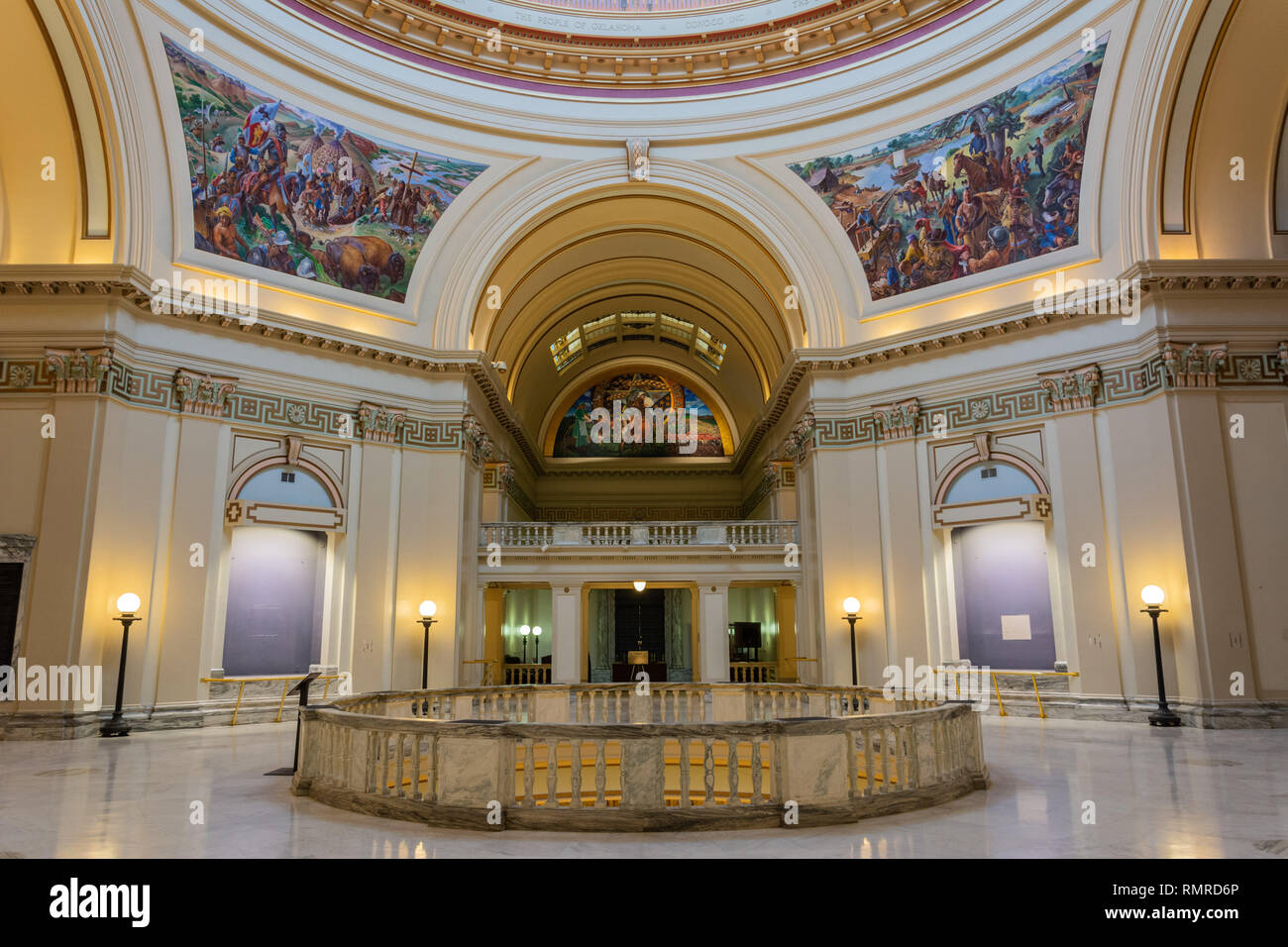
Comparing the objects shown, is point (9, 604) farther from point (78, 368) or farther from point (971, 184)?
point (971, 184)

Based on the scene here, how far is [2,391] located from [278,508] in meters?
4.76

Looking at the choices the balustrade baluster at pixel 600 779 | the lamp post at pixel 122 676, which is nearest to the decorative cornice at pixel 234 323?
the lamp post at pixel 122 676

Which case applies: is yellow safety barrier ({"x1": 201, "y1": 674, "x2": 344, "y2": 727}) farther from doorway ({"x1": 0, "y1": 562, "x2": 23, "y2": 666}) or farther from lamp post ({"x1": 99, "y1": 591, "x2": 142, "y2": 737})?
doorway ({"x1": 0, "y1": 562, "x2": 23, "y2": 666})

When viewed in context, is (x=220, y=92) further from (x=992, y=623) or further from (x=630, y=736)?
(x=992, y=623)

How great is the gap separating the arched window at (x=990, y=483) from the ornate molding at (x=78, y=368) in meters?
16.2

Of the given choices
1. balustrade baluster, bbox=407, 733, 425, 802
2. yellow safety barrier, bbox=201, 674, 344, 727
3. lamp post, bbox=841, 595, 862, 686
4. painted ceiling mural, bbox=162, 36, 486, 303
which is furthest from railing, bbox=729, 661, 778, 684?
balustrade baluster, bbox=407, 733, 425, 802

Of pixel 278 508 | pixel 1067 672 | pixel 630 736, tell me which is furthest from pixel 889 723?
pixel 278 508

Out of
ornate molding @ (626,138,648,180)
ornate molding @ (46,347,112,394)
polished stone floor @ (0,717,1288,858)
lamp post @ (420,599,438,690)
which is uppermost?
ornate molding @ (626,138,648,180)

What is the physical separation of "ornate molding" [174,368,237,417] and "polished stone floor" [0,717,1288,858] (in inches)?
284

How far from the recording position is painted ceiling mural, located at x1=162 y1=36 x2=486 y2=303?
49.5 feet

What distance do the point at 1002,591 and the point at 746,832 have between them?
39.4 ft

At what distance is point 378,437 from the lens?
56.3ft

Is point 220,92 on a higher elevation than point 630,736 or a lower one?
higher

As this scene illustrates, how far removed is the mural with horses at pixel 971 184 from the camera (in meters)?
15.4
